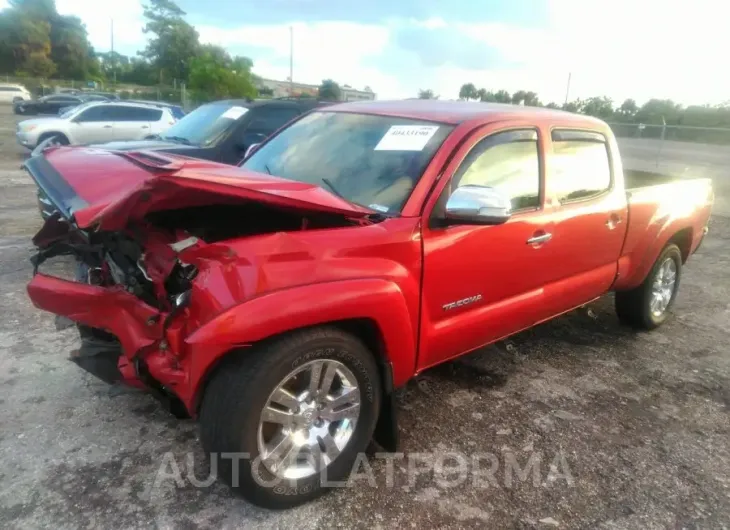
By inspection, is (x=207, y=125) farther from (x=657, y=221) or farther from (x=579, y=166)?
(x=657, y=221)

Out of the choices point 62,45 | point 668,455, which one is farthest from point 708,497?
point 62,45

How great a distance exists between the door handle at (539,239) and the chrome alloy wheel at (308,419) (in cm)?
141

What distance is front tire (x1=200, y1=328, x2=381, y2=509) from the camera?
2.33 metres

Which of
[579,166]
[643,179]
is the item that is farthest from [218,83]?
[579,166]

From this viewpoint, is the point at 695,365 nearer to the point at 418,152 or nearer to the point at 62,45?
the point at 418,152

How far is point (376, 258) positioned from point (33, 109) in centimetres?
3204

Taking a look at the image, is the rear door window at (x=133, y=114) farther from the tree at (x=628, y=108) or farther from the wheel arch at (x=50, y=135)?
the tree at (x=628, y=108)

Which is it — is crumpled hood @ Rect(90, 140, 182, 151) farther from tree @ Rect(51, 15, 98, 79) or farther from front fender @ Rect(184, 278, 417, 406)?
tree @ Rect(51, 15, 98, 79)

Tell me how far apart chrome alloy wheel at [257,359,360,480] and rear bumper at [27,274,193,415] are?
37 centimetres

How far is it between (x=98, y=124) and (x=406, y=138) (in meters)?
15.2

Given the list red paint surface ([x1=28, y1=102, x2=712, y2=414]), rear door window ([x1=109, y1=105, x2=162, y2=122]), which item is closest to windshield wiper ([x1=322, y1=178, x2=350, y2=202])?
red paint surface ([x1=28, y1=102, x2=712, y2=414])

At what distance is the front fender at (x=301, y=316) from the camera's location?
2203mm

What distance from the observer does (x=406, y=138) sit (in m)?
3.23

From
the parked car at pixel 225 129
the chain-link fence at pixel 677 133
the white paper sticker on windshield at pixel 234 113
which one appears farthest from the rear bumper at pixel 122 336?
the chain-link fence at pixel 677 133
